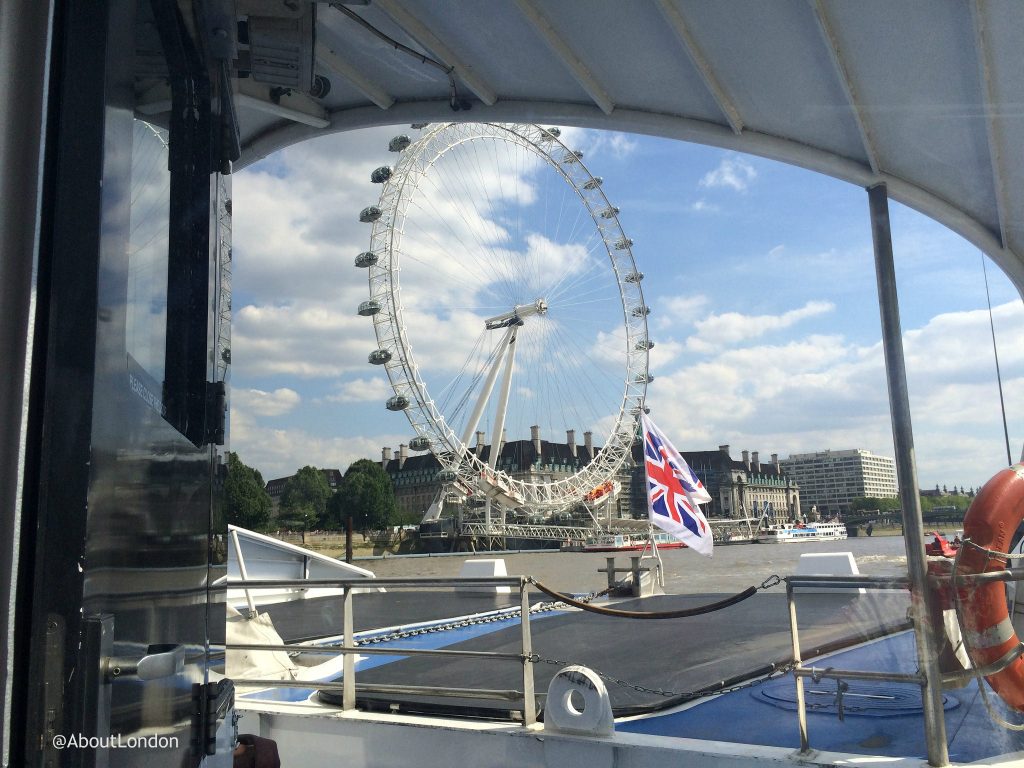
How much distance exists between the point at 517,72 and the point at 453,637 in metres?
3.70

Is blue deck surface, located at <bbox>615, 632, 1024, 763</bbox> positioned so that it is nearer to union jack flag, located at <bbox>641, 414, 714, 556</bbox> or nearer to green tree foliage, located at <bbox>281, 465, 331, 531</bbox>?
union jack flag, located at <bbox>641, 414, 714, 556</bbox>

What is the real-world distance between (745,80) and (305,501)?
4104cm

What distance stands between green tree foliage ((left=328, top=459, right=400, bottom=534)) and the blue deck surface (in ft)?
132

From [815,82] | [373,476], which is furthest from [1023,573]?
[373,476]

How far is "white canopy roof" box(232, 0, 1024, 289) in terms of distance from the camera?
1.97 metres

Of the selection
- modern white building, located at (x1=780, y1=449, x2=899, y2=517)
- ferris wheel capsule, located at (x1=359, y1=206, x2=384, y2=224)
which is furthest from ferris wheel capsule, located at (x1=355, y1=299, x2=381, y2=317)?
modern white building, located at (x1=780, y1=449, x2=899, y2=517)

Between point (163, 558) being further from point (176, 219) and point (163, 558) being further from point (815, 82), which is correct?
point (815, 82)

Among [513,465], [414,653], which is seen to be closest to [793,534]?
[513,465]

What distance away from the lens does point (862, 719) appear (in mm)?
2652

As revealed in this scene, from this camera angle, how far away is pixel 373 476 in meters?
46.2

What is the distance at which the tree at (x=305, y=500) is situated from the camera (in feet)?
131

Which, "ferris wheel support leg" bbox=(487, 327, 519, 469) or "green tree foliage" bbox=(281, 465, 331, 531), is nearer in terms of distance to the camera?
"ferris wheel support leg" bbox=(487, 327, 519, 469)

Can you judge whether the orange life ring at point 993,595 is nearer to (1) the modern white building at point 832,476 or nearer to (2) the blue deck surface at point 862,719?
(2) the blue deck surface at point 862,719

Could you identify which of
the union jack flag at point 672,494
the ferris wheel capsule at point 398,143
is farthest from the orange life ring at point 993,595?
the ferris wheel capsule at point 398,143
